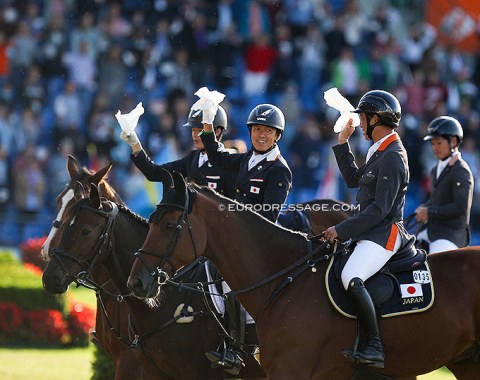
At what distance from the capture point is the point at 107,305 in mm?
9203

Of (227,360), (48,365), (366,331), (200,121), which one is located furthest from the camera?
(48,365)

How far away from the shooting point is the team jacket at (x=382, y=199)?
748 centimetres

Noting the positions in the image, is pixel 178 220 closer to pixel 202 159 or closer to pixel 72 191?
pixel 72 191

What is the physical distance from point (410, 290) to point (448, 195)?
11.6 ft

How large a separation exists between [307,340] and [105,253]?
2258mm

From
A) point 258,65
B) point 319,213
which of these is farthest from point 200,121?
point 258,65

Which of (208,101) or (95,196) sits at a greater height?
(208,101)

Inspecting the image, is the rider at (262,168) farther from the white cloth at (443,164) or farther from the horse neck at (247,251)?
the white cloth at (443,164)

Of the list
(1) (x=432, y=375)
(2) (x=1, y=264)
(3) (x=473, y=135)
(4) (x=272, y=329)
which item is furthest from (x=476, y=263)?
(3) (x=473, y=135)

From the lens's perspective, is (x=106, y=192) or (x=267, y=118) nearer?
(x=267, y=118)

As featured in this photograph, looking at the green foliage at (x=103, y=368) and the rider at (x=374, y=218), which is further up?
the rider at (x=374, y=218)

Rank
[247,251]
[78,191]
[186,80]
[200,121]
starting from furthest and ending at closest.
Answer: [186,80], [200,121], [78,191], [247,251]

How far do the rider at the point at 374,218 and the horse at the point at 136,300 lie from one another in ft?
4.82

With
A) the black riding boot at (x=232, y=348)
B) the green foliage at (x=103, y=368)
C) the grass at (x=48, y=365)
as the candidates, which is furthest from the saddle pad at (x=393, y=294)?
the grass at (x=48, y=365)
